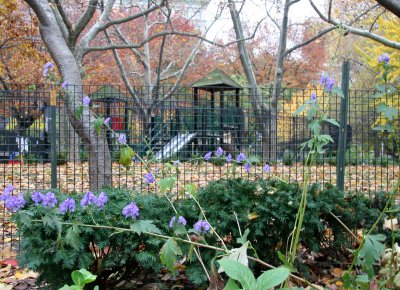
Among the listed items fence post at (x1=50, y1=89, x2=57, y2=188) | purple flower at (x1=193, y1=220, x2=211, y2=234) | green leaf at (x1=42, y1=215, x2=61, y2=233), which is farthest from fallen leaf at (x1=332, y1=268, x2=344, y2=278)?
fence post at (x1=50, y1=89, x2=57, y2=188)

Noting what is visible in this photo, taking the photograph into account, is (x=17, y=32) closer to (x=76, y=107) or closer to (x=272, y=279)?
(x=76, y=107)

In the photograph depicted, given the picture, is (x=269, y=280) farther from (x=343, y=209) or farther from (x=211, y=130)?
(x=211, y=130)

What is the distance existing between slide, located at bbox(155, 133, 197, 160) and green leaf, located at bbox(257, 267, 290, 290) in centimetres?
515

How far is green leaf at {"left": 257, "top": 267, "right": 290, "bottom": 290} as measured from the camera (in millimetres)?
1255

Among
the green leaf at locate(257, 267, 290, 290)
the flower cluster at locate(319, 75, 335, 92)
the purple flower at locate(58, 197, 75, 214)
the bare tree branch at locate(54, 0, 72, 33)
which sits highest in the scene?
the bare tree branch at locate(54, 0, 72, 33)

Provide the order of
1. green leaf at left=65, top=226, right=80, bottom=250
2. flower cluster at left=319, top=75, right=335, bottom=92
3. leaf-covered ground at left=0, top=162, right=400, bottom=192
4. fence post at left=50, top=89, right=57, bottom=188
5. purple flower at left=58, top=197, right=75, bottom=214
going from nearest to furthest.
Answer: flower cluster at left=319, top=75, right=335, bottom=92, green leaf at left=65, top=226, right=80, bottom=250, purple flower at left=58, top=197, right=75, bottom=214, fence post at left=50, top=89, right=57, bottom=188, leaf-covered ground at left=0, top=162, right=400, bottom=192

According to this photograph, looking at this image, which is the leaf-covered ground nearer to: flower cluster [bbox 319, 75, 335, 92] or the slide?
the slide

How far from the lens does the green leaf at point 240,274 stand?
1263 mm

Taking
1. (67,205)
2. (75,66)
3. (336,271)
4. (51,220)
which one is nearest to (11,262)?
(67,205)

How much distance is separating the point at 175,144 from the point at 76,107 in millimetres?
1518

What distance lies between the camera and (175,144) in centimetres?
694

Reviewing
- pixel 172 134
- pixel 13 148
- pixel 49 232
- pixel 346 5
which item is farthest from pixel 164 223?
pixel 346 5

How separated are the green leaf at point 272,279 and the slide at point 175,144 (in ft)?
16.9

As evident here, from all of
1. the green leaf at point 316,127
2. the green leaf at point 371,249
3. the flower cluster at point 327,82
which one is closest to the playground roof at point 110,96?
the flower cluster at point 327,82
